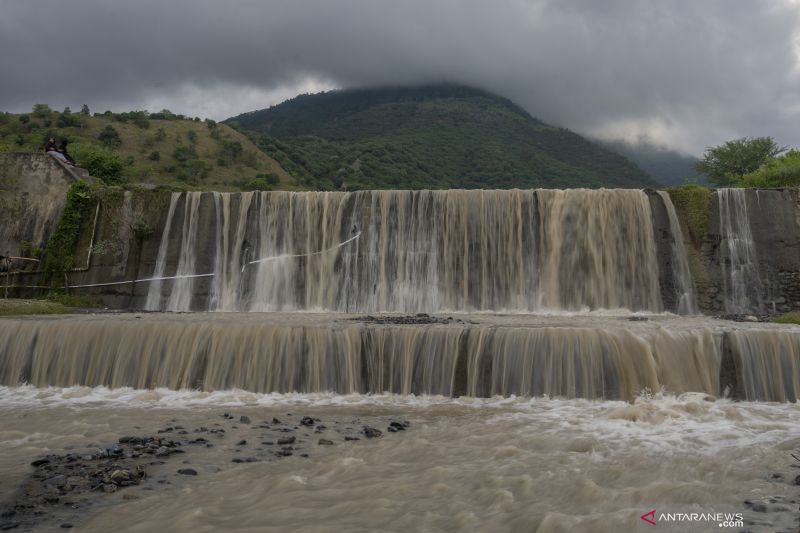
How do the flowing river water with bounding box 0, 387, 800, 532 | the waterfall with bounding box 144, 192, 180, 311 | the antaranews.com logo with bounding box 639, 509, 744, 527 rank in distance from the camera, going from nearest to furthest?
Answer: the antaranews.com logo with bounding box 639, 509, 744, 527 → the flowing river water with bounding box 0, 387, 800, 532 → the waterfall with bounding box 144, 192, 180, 311

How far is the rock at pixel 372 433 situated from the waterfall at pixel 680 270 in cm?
1595

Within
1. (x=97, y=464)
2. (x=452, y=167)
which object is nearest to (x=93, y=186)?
(x=97, y=464)

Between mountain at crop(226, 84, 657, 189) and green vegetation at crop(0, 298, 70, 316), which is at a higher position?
mountain at crop(226, 84, 657, 189)

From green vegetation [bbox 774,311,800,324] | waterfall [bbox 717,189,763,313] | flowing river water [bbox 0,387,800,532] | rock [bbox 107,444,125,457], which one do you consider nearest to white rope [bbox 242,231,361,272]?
flowing river water [bbox 0,387,800,532]

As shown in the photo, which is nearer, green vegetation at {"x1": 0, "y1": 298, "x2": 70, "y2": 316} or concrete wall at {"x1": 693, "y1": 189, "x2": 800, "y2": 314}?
green vegetation at {"x1": 0, "y1": 298, "x2": 70, "y2": 316}

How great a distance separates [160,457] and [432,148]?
8030cm

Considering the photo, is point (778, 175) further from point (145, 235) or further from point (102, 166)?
point (102, 166)

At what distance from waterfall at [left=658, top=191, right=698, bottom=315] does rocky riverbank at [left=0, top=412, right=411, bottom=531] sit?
15.4 meters

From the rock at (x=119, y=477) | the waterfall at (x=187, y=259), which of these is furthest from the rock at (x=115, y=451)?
the waterfall at (x=187, y=259)

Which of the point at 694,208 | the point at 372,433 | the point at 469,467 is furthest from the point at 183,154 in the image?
the point at 469,467

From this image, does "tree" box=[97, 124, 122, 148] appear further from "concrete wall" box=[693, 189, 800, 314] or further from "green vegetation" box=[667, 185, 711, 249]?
"concrete wall" box=[693, 189, 800, 314]

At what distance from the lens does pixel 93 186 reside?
2442 centimetres

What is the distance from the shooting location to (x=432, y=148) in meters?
84.5

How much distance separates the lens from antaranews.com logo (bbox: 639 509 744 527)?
4.86 meters
